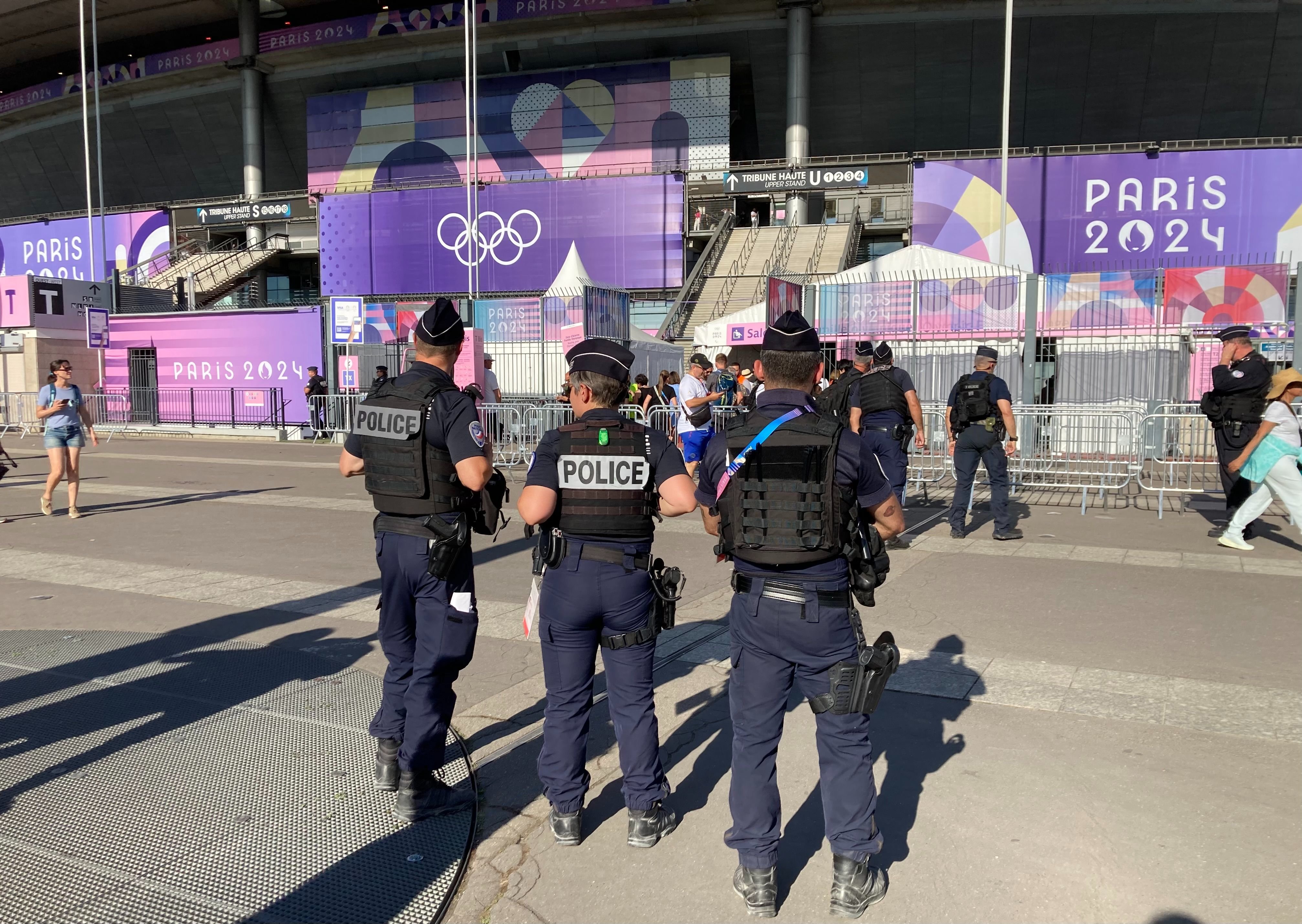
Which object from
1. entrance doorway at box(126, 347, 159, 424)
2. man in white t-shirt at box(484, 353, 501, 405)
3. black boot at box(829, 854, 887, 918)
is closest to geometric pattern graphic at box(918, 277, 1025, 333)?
man in white t-shirt at box(484, 353, 501, 405)

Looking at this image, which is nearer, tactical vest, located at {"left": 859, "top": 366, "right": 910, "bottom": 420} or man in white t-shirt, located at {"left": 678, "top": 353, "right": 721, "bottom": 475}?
tactical vest, located at {"left": 859, "top": 366, "right": 910, "bottom": 420}

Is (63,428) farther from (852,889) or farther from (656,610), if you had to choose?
(852,889)

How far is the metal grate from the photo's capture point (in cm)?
309

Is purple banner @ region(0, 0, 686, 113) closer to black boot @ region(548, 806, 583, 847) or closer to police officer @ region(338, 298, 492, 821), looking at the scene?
police officer @ region(338, 298, 492, 821)

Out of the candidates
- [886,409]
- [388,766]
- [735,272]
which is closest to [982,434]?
[886,409]

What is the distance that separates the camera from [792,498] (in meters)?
3.00

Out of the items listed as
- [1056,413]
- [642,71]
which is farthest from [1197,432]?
[642,71]

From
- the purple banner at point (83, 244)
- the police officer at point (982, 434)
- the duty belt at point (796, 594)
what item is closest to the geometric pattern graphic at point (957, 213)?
the police officer at point (982, 434)

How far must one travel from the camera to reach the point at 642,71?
1422 inches

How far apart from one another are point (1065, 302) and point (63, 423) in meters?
14.8

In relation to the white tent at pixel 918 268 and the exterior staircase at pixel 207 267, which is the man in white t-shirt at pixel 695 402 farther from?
the exterior staircase at pixel 207 267

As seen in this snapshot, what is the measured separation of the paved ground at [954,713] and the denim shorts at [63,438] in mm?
1491

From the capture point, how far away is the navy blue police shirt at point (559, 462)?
11.2ft

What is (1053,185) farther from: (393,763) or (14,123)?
(14,123)
